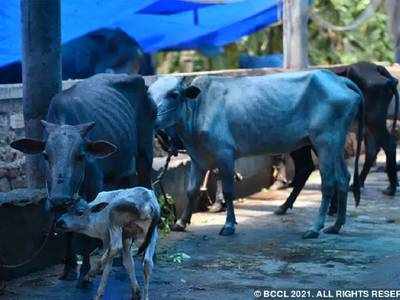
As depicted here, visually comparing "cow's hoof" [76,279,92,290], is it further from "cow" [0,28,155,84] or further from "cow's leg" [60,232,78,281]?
"cow" [0,28,155,84]

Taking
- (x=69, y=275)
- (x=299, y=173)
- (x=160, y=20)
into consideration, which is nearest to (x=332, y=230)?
(x=299, y=173)

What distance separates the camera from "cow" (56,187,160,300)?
5426 millimetres

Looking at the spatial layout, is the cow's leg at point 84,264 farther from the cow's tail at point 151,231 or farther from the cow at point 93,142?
the cow's tail at point 151,231

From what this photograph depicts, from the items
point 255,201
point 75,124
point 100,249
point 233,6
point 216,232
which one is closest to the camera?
point 75,124

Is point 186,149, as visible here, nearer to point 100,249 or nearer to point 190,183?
point 190,183

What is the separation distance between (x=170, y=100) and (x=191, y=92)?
207 mm

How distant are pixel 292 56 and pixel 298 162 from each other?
2776 mm

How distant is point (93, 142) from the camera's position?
18.9ft

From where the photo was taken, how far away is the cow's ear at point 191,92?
8141 mm

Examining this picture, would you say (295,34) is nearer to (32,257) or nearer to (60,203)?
(32,257)

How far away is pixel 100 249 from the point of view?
24.3 ft

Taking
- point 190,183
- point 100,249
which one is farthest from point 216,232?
point 100,249

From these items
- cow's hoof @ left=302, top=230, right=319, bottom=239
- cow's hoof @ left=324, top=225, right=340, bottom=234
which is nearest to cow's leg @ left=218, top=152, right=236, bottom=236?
cow's hoof @ left=302, top=230, right=319, bottom=239

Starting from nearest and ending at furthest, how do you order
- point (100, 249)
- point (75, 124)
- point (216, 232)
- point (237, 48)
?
point (75, 124) → point (100, 249) → point (216, 232) → point (237, 48)
